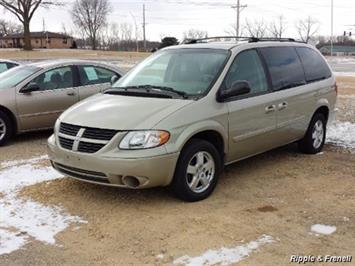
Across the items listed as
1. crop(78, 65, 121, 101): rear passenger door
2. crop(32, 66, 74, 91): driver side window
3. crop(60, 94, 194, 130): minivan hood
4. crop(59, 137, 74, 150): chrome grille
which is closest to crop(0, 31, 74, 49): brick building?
crop(78, 65, 121, 101): rear passenger door

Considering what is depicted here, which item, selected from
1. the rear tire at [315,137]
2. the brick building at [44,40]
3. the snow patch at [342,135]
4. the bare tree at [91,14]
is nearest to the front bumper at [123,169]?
the rear tire at [315,137]

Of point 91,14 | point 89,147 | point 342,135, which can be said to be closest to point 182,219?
point 89,147

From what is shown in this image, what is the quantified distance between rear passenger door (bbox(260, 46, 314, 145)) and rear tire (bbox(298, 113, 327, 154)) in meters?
0.22

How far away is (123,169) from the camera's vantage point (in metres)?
5.06

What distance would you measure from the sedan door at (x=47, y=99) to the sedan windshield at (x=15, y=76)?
0.69ft

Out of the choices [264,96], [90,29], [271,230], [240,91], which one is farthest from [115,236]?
[90,29]

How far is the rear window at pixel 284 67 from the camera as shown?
6.66 metres

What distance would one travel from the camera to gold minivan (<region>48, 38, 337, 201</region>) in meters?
5.13

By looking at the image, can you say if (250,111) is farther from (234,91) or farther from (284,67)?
(284,67)

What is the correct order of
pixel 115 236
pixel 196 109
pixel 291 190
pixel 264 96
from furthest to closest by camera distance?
pixel 264 96 → pixel 291 190 → pixel 196 109 → pixel 115 236

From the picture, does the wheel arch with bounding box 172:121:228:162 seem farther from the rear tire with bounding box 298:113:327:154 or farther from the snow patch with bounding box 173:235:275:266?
the rear tire with bounding box 298:113:327:154

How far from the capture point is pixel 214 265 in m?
4.04

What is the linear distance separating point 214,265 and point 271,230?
0.91 m

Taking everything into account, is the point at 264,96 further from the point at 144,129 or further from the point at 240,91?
the point at 144,129
